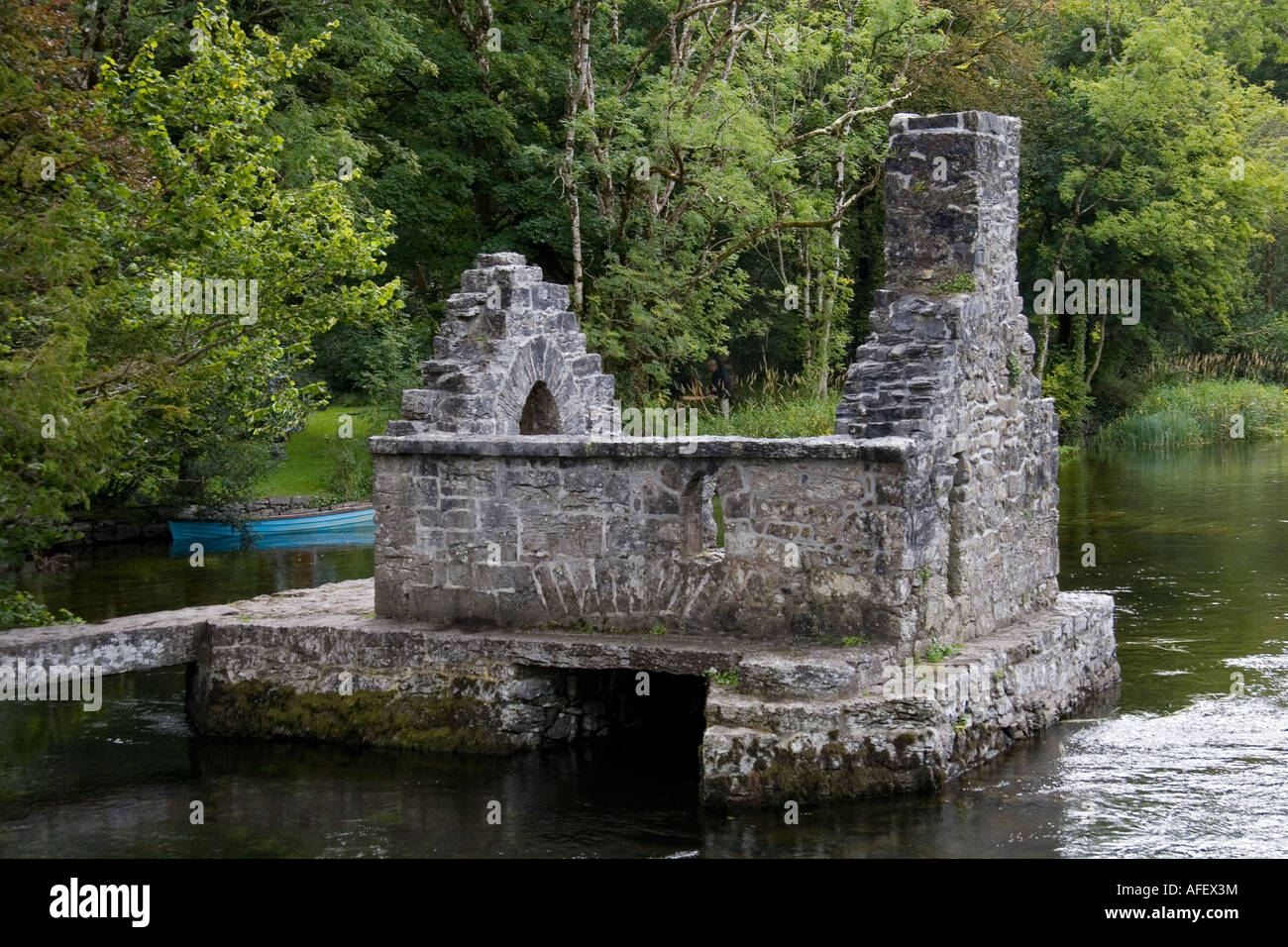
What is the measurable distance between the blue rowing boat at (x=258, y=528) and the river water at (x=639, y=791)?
340 inches

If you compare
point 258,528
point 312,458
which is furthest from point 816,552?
point 312,458

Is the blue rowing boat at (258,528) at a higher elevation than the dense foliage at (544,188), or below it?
below

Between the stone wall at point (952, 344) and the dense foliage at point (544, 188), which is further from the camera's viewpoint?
the dense foliage at point (544, 188)

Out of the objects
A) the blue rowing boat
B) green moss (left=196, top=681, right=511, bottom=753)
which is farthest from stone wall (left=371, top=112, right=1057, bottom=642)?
the blue rowing boat

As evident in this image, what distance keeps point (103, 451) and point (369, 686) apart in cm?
288

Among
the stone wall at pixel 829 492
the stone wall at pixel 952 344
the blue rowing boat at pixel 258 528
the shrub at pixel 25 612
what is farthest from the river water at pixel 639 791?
the blue rowing boat at pixel 258 528

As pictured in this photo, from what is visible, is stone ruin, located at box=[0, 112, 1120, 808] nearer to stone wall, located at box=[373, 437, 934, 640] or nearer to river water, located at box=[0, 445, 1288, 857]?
stone wall, located at box=[373, 437, 934, 640]

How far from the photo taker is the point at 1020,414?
42.8 feet

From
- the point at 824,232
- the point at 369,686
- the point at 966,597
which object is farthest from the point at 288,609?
the point at 824,232

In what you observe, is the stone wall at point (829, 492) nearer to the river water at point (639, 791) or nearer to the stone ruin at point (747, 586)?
the stone ruin at point (747, 586)

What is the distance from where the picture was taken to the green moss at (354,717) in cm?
1191

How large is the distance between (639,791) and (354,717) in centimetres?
248

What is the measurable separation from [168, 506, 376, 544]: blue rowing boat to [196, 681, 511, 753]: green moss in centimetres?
1150

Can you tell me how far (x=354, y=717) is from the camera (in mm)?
12250
